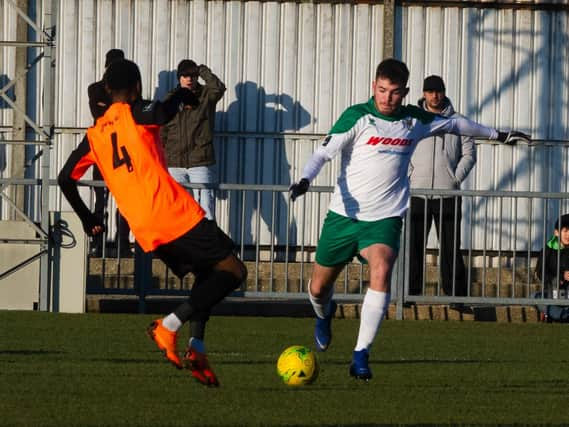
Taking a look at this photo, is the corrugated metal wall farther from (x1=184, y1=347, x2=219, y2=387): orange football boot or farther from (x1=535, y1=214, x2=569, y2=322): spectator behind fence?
(x1=184, y1=347, x2=219, y2=387): orange football boot

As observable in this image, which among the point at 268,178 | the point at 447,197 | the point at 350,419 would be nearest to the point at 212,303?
the point at 350,419

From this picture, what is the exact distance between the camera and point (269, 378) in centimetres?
1010

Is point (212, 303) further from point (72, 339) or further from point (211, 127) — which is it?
point (211, 127)

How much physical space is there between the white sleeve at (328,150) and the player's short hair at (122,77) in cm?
148

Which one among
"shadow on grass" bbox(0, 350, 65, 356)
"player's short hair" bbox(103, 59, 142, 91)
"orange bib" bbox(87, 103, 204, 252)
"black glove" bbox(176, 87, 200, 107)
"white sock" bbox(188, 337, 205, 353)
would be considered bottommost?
"shadow on grass" bbox(0, 350, 65, 356)

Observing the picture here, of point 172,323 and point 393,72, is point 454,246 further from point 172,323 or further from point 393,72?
point 172,323

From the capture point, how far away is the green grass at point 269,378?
8.29m

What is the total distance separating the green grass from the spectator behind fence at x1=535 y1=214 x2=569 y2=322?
137 centimetres

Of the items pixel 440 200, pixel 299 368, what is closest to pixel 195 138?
pixel 440 200

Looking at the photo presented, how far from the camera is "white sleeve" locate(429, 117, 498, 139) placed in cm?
1111

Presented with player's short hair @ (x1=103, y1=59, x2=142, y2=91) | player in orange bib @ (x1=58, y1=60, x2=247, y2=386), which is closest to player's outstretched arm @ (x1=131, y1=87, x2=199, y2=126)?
player in orange bib @ (x1=58, y1=60, x2=247, y2=386)

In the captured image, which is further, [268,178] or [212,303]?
[268,178]

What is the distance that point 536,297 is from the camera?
53.8 feet

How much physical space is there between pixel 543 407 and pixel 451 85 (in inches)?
480
